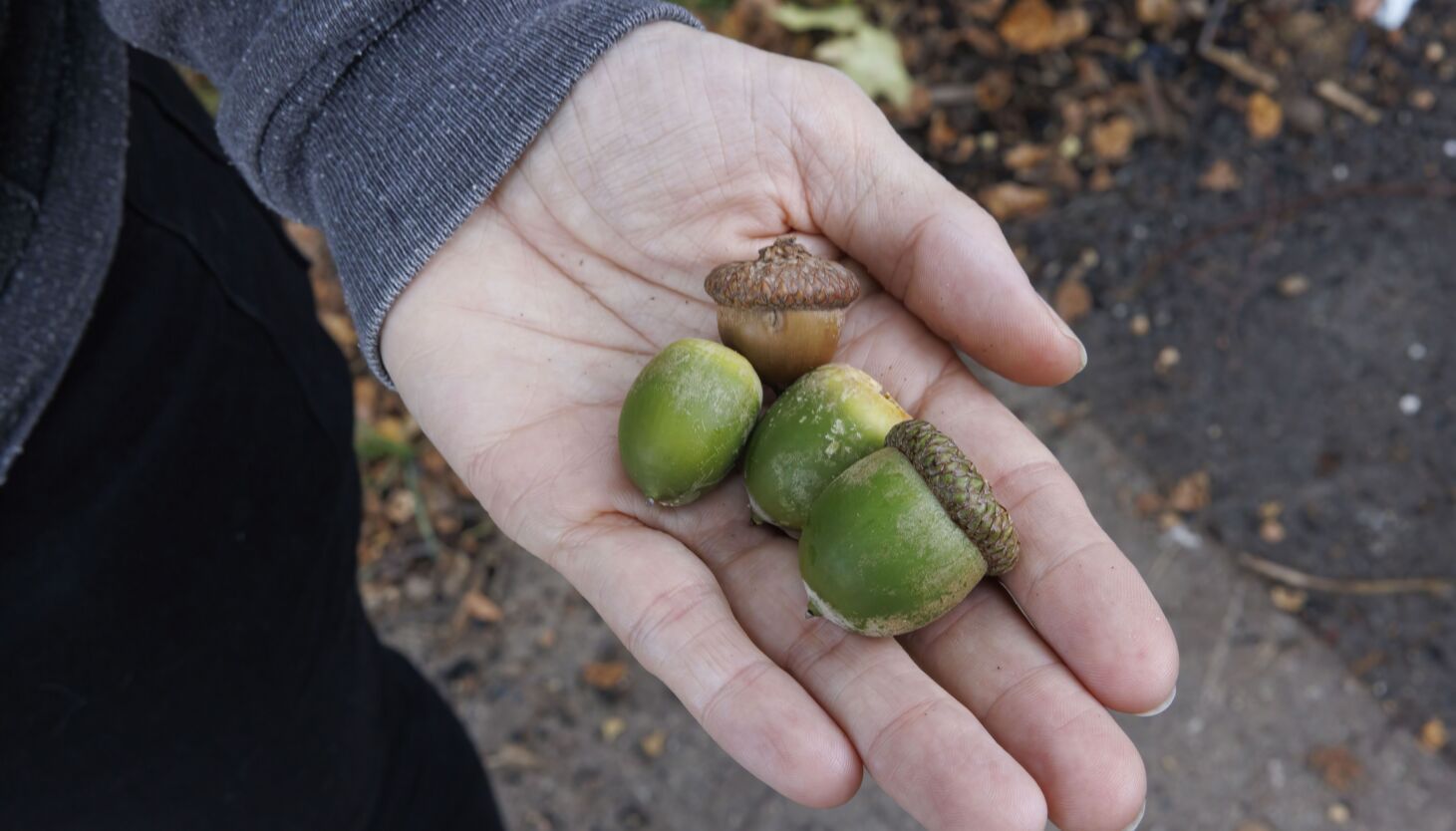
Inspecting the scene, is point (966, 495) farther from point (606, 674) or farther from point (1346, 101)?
point (1346, 101)

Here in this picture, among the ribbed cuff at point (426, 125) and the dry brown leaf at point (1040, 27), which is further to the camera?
the dry brown leaf at point (1040, 27)

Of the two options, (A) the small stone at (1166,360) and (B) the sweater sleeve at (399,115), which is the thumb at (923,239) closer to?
(B) the sweater sleeve at (399,115)

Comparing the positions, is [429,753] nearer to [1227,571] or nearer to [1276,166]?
[1227,571]

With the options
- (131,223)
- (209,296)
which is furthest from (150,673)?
(131,223)

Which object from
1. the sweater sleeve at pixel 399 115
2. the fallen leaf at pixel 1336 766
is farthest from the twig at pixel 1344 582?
the sweater sleeve at pixel 399 115

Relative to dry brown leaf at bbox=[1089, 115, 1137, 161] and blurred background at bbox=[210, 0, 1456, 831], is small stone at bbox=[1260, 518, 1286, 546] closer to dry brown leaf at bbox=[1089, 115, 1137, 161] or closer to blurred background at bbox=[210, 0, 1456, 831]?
blurred background at bbox=[210, 0, 1456, 831]

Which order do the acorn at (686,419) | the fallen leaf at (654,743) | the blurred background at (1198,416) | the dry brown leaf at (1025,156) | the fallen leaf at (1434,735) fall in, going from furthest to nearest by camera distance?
the dry brown leaf at (1025,156), the fallen leaf at (654,743), the blurred background at (1198,416), the fallen leaf at (1434,735), the acorn at (686,419)
